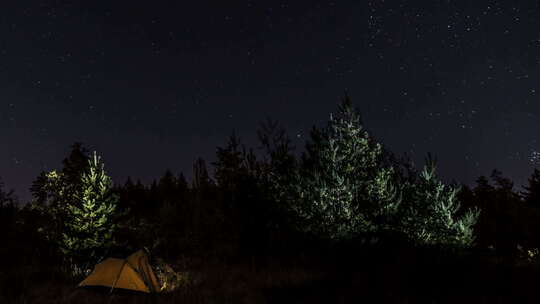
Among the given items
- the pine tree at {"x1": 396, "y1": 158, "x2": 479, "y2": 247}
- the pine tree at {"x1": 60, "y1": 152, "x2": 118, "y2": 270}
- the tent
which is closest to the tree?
the pine tree at {"x1": 60, "y1": 152, "x2": 118, "y2": 270}

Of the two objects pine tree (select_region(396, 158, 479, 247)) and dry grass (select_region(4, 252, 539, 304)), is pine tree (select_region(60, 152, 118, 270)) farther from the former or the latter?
pine tree (select_region(396, 158, 479, 247))

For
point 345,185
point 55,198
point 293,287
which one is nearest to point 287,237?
point 345,185

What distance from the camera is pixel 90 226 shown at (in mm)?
19875

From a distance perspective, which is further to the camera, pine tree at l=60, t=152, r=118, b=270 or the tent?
pine tree at l=60, t=152, r=118, b=270

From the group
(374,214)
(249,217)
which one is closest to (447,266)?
(374,214)

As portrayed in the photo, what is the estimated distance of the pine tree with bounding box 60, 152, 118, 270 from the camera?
64.1 feet

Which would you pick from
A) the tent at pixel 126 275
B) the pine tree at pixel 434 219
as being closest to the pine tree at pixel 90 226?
the tent at pixel 126 275

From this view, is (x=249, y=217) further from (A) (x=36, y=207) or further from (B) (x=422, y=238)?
(A) (x=36, y=207)

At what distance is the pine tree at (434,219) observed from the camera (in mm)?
23141

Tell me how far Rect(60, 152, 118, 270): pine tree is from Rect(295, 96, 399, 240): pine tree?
36.5ft

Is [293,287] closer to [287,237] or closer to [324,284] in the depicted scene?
[324,284]

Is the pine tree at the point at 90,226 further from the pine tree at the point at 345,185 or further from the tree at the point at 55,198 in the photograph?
the pine tree at the point at 345,185

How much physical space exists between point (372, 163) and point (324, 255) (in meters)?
6.54

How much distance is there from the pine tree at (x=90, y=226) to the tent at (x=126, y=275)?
6182 mm
